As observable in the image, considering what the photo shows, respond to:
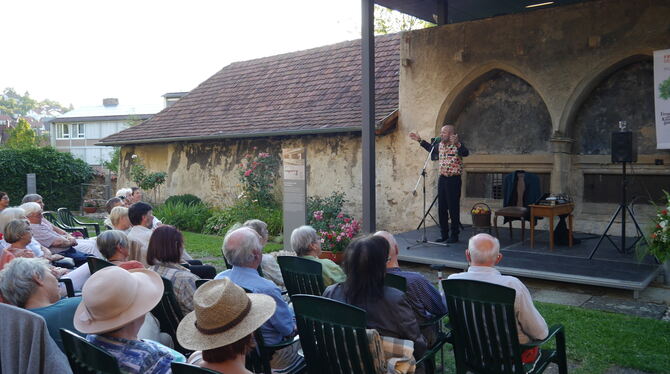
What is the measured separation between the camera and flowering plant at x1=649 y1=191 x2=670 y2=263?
5.88m

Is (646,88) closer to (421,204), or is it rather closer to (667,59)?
(667,59)

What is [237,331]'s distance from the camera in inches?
84.7

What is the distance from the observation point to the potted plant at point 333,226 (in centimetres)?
829

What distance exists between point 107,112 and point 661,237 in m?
45.1

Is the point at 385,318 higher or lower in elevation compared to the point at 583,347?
higher

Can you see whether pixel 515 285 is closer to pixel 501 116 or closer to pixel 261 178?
pixel 501 116

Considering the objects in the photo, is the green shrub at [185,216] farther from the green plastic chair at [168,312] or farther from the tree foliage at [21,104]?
the tree foliage at [21,104]

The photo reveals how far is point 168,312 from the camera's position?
352 cm

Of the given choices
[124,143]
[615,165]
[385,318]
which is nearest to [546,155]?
[615,165]

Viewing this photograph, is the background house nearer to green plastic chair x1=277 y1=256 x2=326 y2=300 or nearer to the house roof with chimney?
the house roof with chimney

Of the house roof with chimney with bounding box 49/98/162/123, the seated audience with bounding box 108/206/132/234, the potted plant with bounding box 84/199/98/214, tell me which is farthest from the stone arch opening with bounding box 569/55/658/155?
the house roof with chimney with bounding box 49/98/162/123

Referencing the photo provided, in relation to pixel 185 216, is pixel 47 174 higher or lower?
higher

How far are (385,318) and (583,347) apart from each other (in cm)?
251

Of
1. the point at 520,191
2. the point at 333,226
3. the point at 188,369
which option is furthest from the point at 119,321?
the point at 520,191
